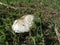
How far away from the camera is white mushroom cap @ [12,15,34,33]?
329 cm

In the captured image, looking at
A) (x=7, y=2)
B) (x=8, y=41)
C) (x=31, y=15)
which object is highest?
(x=7, y=2)

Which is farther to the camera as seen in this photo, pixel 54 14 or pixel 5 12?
pixel 5 12

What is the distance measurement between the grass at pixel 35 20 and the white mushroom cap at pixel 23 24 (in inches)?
3.0

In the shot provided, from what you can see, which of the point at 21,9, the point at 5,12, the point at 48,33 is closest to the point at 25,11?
the point at 21,9

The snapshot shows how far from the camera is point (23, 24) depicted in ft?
10.9

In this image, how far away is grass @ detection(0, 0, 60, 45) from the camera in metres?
3.26

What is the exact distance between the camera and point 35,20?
3.34 meters

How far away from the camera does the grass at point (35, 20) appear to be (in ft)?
10.7

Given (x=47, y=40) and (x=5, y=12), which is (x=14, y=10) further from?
(x=47, y=40)

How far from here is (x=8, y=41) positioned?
11.0 ft

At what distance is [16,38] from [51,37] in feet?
1.93

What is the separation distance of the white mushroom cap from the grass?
0.25 feet

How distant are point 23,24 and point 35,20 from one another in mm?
215

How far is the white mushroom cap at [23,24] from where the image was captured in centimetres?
329
